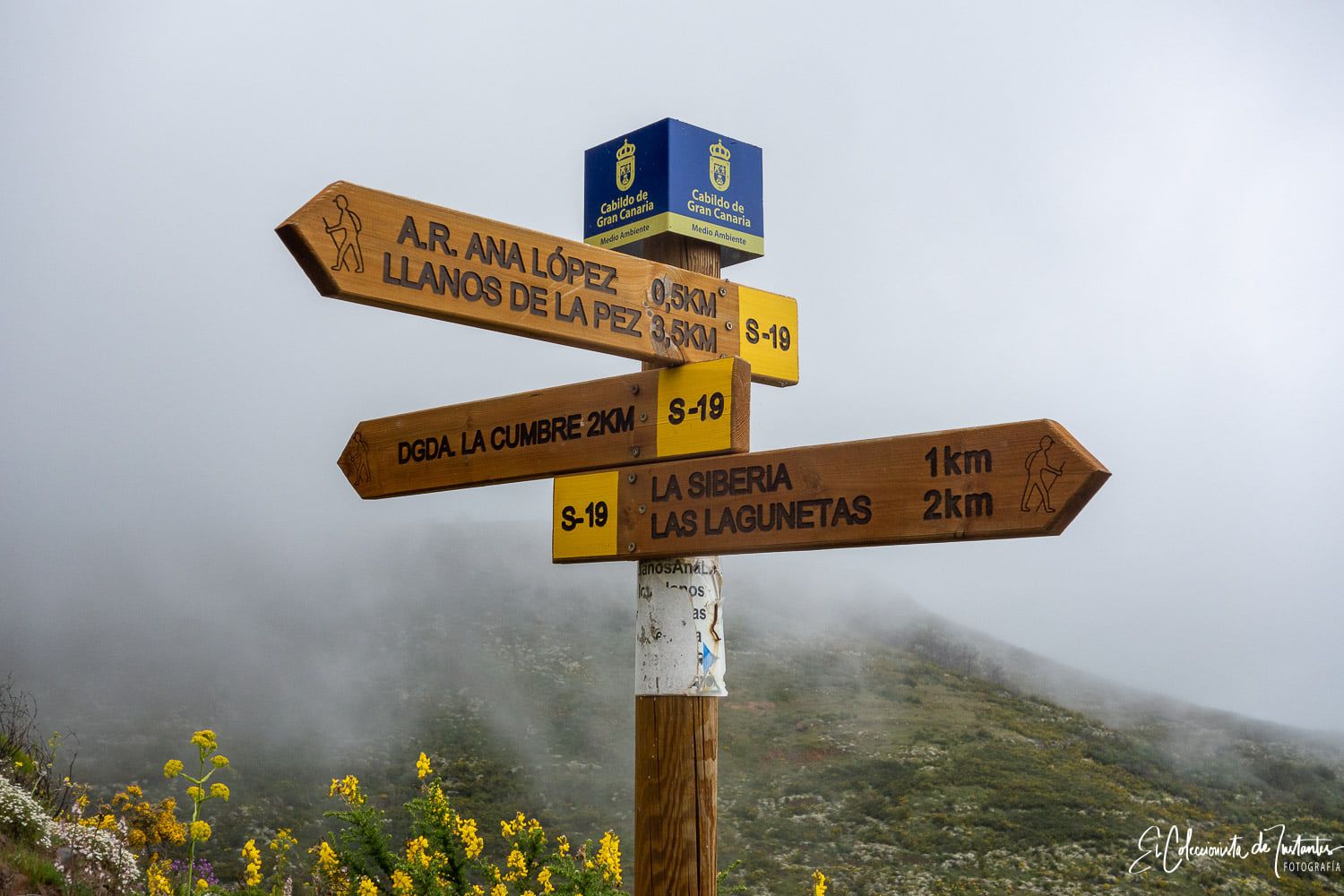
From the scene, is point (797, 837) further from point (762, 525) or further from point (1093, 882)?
point (762, 525)

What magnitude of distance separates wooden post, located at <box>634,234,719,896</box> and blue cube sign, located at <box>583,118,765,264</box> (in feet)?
4.80

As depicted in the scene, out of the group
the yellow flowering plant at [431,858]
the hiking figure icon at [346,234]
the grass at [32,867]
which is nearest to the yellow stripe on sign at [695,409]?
the hiking figure icon at [346,234]

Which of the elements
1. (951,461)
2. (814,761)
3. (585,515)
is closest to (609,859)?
(585,515)

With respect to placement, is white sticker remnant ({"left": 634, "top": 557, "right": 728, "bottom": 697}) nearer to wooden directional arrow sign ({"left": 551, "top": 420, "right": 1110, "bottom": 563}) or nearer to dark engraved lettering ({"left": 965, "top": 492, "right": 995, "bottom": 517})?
wooden directional arrow sign ({"left": 551, "top": 420, "right": 1110, "bottom": 563})

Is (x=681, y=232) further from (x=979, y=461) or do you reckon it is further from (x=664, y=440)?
(x=979, y=461)

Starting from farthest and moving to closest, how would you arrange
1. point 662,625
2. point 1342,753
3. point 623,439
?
point 1342,753 → point 662,625 → point 623,439

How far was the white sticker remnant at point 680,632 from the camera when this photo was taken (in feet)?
13.9

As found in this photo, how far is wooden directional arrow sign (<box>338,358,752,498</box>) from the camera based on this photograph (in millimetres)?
3490

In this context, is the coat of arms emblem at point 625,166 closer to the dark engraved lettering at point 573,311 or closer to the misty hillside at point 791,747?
the dark engraved lettering at point 573,311

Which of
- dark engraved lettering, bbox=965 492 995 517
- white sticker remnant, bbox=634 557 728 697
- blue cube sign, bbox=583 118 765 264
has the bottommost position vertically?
white sticker remnant, bbox=634 557 728 697

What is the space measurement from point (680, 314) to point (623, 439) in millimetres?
611

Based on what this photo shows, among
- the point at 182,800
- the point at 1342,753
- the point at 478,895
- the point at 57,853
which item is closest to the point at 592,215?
the point at 478,895

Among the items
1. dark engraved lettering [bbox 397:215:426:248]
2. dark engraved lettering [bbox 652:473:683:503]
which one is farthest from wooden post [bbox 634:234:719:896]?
dark engraved lettering [bbox 397:215:426:248]

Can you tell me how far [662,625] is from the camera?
4262 mm
